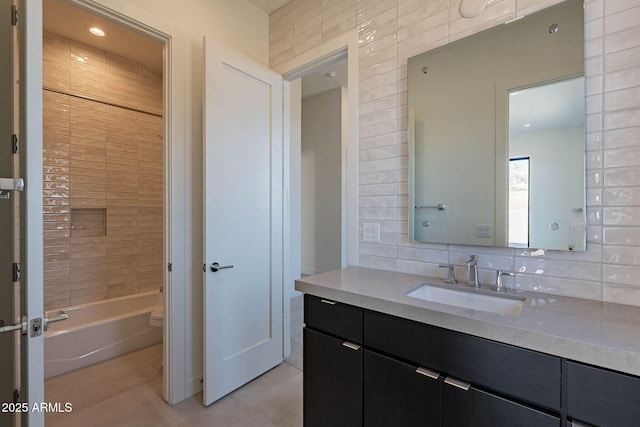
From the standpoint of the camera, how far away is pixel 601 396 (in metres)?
0.72

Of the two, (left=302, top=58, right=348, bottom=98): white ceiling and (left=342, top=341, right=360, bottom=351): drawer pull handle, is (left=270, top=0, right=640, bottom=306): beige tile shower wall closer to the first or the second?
(left=342, top=341, right=360, bottom=351): drawer pull handle

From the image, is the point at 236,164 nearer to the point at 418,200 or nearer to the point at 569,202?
the point at 418,200

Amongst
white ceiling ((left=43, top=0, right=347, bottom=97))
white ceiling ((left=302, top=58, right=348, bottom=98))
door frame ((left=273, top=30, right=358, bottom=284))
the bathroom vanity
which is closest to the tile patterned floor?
the bathroom vanity

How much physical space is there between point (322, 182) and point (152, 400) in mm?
3474

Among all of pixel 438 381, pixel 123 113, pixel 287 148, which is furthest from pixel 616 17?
pixel 123 113

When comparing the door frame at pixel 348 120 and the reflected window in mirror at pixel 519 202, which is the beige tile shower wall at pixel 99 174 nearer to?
the door frame at pixel 348 120

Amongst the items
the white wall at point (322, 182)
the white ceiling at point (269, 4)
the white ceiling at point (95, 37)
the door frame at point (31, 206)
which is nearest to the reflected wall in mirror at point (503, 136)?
the white ceiling at point (269, 4)

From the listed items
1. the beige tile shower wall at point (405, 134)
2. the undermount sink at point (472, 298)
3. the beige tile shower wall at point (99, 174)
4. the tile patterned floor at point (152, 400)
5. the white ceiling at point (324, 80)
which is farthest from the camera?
the white ceiling at point (324, 80)

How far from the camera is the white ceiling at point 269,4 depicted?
2.21m

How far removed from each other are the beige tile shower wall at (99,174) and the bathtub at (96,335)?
0.14 meters

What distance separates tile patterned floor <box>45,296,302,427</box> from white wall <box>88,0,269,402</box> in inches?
6.7

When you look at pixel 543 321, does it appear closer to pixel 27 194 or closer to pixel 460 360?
pixel 460 360

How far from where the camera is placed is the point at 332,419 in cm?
127

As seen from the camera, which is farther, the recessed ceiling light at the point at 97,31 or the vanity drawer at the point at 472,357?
the recessed ceiling light at the point at 97,31
